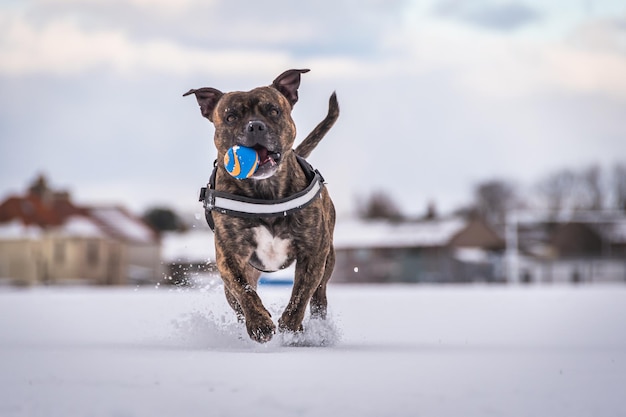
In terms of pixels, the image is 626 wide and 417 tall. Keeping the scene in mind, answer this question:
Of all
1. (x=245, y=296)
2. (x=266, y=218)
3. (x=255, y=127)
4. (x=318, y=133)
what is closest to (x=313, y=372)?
(x=245, y=296)

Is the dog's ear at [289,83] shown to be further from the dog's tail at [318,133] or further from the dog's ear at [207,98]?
the dog's tail at [318,133]

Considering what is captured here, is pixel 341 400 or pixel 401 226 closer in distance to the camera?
pixel 341 400

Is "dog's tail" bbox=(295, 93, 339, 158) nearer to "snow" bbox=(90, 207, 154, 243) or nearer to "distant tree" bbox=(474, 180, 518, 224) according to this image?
"snow" bbox=(90, 207, 154, 243)

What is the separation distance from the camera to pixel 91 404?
13.9ft

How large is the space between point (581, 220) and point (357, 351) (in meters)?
47.8

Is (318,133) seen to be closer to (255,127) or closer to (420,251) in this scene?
(255,127)

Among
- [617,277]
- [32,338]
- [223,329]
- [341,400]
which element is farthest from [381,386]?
[617,277]

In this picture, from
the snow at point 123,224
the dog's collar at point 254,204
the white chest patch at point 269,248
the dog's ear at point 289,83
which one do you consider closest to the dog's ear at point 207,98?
the dog's ear at point 289,83

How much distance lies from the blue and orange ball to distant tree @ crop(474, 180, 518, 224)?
2594 inches

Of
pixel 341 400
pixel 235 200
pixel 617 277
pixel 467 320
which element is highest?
pixel 235 200

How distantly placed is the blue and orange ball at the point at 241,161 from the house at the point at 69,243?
43.3 m

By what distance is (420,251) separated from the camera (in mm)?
57562

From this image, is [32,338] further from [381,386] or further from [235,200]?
[381,386]

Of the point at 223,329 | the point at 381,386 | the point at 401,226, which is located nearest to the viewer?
the point at 381,386
